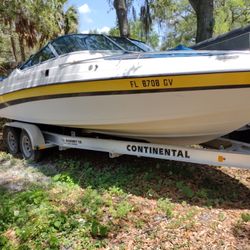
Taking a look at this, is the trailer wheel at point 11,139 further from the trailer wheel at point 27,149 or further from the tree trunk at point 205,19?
Answer: the tree trunk at point 205,19

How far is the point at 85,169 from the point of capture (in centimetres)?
602

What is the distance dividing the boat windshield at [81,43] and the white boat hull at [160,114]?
937mm

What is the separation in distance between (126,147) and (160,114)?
89 centimetres

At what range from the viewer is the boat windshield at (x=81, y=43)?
6034 millimetres

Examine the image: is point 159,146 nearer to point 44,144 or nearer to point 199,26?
point 44,144

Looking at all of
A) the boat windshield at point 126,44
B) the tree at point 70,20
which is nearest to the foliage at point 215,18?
the tree at point 70,20

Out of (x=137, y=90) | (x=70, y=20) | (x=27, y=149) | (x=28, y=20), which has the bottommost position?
(x=27, y=149)

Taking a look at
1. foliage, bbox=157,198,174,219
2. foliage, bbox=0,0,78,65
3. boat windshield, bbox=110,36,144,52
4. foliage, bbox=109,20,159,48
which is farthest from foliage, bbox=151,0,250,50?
foliage, bbox=157,198,174,219

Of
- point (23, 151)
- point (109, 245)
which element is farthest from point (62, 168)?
point (109, 245)

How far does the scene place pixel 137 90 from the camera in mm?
4676

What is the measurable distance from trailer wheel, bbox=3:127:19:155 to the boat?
94 cm

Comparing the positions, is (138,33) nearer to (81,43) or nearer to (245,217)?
(81,43)

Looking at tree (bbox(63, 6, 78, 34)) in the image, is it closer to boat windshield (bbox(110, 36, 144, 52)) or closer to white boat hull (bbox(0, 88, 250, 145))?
boat windshield (bbox(110, 36, 144, 52))

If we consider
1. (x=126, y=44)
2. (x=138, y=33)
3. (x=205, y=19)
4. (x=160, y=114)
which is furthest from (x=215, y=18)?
(x=160, y=114)
